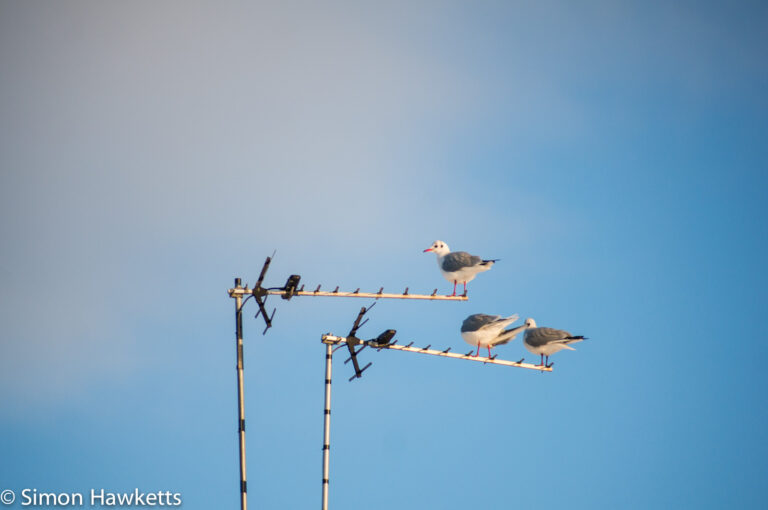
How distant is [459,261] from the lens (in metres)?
35.3

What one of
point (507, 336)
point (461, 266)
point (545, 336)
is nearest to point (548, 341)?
point (545, 336)

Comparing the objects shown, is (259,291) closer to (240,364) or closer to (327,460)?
(240,364)

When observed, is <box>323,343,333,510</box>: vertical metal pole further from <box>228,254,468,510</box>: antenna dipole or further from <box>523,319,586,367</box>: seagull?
<box>523,319,586,367</box>: seagull

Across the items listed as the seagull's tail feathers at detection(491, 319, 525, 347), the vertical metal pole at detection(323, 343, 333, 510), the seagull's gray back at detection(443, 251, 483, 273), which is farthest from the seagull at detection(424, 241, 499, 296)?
the vertical metal pole at detection(323, 343, 333, 510)

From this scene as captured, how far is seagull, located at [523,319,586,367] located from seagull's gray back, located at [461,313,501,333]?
4.69ft

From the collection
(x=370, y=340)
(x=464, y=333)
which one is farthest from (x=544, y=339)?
(x=370, y=340)

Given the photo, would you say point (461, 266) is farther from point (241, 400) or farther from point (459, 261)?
point (241, 400)

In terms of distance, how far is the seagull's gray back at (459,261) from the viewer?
35125 mm

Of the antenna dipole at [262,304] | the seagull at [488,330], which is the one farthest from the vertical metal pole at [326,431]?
the seagull at [488,330]

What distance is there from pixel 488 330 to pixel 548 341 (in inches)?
76.9

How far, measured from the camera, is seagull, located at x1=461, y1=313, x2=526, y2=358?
113 ft

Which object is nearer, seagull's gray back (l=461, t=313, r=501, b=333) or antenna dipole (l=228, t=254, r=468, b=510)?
antenna dipole (l=228, t=254, r=468, b=510)

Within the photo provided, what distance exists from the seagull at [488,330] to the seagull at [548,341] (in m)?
0.60

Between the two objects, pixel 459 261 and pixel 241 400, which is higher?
pixel 459 261
